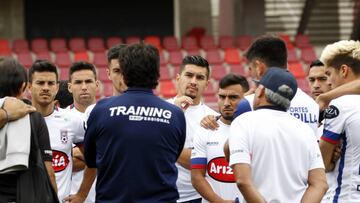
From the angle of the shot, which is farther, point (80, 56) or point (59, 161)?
point (80, 56)

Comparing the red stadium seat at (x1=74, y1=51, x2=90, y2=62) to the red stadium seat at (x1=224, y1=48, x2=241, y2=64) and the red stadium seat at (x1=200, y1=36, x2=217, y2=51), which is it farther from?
the red stadium seat at (x1=224, y1=48, x2=241, y2=64)

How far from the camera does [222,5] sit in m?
24.3

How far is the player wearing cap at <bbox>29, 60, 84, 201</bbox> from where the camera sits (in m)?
7.73

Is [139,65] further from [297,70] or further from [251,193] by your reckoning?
[297,70]

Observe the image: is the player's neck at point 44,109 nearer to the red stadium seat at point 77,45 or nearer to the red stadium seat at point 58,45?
the red stadium seat at point 58,45

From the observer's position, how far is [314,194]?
223 inches

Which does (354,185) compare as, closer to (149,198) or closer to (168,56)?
(149,198)

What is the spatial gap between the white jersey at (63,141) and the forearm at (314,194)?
273 cm

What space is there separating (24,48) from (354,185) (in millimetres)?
16898

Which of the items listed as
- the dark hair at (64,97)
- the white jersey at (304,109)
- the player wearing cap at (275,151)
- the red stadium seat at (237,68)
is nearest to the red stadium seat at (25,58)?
the red stadium seat at (237,68)

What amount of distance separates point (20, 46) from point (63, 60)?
5.84ft

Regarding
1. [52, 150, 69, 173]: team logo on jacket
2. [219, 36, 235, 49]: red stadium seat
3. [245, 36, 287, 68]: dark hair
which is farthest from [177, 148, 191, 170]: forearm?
[219, 36, 235, 49]: red stadium seat

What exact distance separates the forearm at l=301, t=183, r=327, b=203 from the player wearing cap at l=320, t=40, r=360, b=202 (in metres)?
0.86

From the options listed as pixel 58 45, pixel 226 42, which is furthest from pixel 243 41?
pixel 58 45
